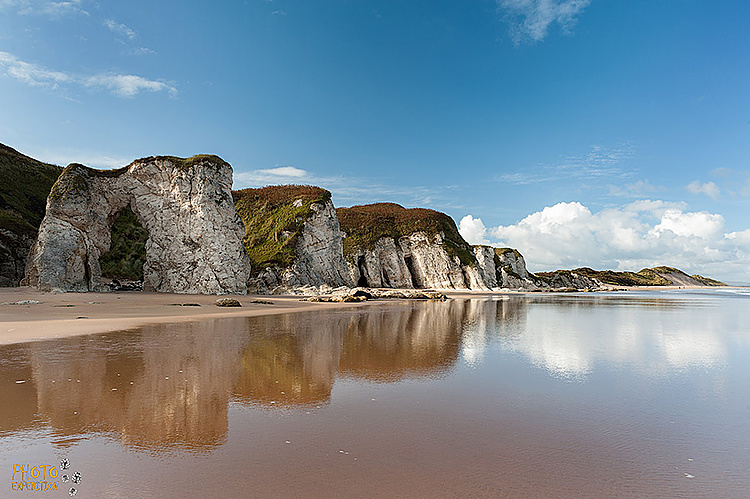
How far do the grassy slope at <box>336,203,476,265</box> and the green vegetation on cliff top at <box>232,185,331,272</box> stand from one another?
12.7 m

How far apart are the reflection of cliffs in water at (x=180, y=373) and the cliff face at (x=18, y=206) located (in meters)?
28.2

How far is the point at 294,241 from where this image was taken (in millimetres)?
44031

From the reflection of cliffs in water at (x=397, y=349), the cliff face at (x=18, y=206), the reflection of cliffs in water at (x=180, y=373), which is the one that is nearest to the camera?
the reflection of cliffs in water at (x=180, y=373)

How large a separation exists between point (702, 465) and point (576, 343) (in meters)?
9.02

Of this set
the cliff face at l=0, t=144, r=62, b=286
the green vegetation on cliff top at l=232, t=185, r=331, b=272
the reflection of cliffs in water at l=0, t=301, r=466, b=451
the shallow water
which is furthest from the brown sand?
the green vegetation on cliff top at l=232, t=185, r=331, b=272

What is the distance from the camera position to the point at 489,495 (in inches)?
134

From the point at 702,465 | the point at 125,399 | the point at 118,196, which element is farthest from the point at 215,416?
the point at 118,196

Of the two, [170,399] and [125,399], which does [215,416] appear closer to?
[170,399]

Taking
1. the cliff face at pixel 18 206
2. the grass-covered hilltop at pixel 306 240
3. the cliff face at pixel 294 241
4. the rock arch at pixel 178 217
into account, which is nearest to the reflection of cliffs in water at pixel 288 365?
the rock arch at pixel 178 217

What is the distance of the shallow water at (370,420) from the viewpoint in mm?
3670

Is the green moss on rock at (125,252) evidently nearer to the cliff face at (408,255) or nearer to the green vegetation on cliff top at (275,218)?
the green vegetation on cliff top at (275,218)

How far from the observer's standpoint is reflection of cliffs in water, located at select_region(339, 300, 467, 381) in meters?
8.47

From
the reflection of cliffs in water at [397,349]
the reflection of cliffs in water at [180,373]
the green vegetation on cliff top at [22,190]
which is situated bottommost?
the reflection of cliffs in water at [397,349]

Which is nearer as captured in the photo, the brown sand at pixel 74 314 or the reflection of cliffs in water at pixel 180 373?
the reflection of cliffs in water at pixel 180 373
